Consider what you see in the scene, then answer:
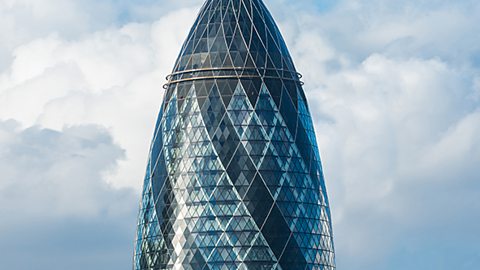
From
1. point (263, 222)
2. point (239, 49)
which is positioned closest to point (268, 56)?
point (239, 49)

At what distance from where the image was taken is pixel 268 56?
5876 inches

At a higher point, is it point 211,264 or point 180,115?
point 180,115

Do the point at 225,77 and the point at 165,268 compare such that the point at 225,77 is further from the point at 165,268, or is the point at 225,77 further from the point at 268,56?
the point at 165,268

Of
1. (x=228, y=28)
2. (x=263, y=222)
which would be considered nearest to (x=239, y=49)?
(x=228, y=28)

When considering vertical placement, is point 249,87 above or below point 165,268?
above

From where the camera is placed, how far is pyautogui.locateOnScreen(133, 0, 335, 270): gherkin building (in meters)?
143

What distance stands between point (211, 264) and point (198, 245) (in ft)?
8.79

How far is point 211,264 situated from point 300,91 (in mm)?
23369

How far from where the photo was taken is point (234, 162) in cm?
14388

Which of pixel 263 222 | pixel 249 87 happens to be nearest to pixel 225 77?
pixel 249 87

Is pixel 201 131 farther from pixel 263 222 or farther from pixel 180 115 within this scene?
pixel 263 222

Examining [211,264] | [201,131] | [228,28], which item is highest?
[228,28]

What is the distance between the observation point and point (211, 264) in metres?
142

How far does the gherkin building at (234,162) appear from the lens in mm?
143000
